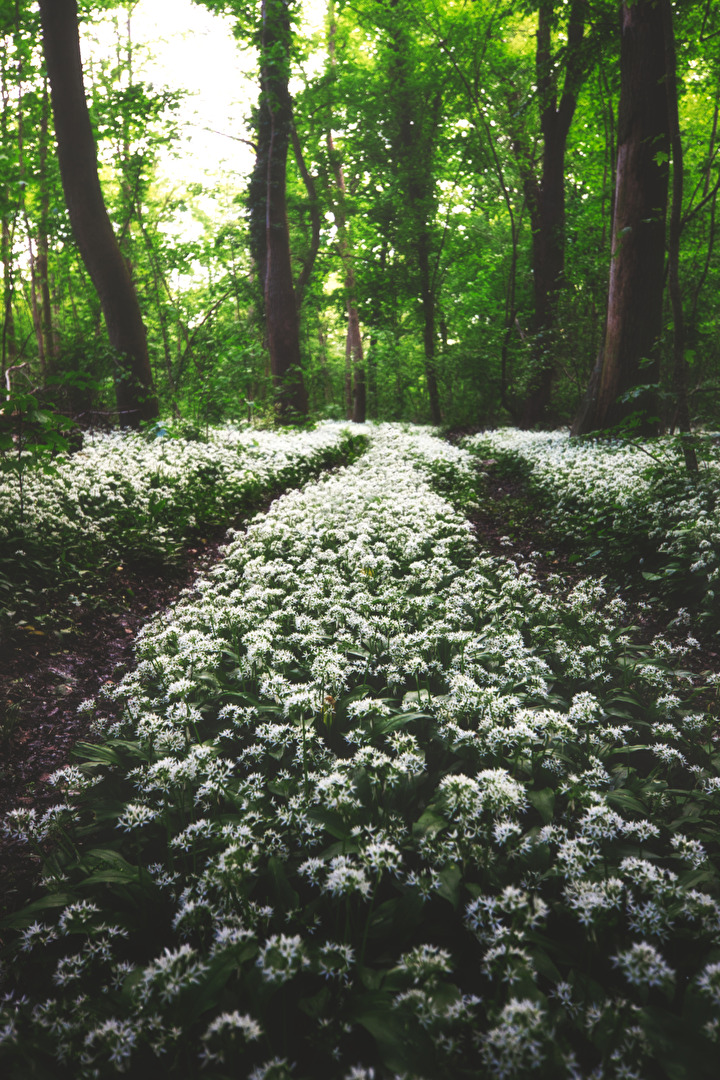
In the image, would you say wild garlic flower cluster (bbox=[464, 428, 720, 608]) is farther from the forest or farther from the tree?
the tree

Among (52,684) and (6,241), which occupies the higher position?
(6,241)

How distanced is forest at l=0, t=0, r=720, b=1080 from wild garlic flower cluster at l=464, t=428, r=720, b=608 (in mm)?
53

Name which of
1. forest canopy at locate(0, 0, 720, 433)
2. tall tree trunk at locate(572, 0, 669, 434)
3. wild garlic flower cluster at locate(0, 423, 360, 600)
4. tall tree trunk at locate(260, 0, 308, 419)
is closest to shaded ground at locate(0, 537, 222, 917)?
wild garlic flower cluster at locate(0, 423, 360, 600)

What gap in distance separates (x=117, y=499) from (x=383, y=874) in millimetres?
6109

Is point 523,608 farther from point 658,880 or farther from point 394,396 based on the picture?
point 394,396

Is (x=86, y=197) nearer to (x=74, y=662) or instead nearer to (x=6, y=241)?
(x=6, y=241)

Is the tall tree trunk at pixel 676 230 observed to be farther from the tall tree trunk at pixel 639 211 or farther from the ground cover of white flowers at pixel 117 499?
the ground cover of white flowers at pixel 117 499

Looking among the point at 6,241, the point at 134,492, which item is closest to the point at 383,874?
the point at 134,492

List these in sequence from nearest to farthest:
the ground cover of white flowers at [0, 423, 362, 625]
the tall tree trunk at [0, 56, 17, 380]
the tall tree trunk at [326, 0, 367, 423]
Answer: the ground cover of white flowers at [0, 423, 362, 625], the tall tree trunk at [0, 56, 17, 380], the tall tree trunk at [326, 0, 367, 423]

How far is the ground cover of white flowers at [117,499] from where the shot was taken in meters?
5.20

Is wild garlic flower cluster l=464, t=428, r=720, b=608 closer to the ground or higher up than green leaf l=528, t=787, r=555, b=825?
higher up

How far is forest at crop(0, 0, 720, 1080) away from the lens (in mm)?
1591

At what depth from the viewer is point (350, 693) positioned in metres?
3.27

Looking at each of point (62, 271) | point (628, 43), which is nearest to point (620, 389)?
point (628, 43)
